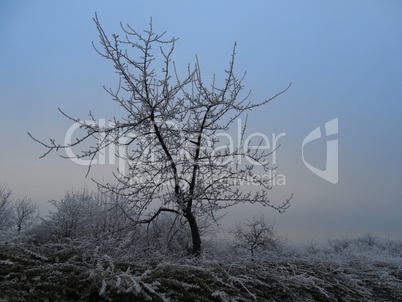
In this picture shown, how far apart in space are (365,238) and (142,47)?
26.5 meters

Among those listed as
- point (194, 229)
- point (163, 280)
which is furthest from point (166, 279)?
point (194, 229)

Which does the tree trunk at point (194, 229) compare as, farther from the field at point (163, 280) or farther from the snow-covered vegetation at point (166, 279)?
the field at point (163, 280)

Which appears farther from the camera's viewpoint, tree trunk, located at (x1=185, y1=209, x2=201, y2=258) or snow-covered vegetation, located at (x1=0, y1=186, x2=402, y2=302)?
tree trunk, located at (x1=185, y1=209, x2=201, y2=258)

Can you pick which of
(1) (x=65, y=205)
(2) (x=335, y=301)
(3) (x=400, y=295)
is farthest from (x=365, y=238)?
(2) (x=335, y=301)

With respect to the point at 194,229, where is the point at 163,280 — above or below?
below

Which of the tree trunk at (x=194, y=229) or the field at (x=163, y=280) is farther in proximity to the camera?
the tree trunk at (x=194, y=229)

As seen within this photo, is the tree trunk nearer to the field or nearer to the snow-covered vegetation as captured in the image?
the snow-covered vegetation

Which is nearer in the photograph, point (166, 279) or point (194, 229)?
point (166, 279)

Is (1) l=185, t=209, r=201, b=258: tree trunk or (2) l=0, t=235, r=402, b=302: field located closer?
(2) l=0, t=235, r=402, b=302: field

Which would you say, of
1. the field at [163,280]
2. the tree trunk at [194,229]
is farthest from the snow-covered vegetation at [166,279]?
the tree trunk at [194,229]

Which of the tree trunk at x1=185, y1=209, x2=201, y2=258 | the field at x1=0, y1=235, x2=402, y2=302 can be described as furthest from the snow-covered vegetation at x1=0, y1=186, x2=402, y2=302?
the tree trunk at x1=185, y1=209, x2=201, y2=258

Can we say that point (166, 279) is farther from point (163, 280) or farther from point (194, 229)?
point (194, 229)

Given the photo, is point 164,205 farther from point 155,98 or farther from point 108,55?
point 108,55

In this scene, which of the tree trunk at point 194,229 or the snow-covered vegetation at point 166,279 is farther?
the tree trunk at point 194,229
